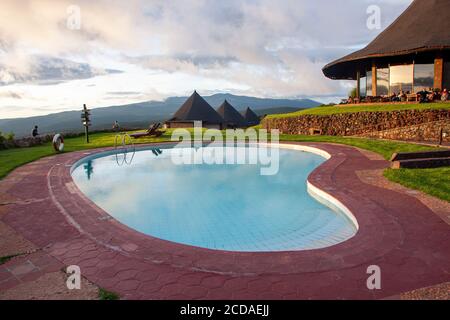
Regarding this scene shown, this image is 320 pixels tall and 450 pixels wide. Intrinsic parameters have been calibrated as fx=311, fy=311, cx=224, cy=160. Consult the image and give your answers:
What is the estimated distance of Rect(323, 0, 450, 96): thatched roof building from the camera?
2011 centimetres

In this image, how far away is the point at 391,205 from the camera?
640 cm

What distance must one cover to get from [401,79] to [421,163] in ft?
49.8

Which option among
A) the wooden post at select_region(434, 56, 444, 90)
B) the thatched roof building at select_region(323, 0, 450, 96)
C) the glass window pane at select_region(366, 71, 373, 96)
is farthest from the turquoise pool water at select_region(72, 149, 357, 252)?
the glass window pane at select_region(366, 71, 373, 96)

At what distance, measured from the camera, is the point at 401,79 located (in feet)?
71.6

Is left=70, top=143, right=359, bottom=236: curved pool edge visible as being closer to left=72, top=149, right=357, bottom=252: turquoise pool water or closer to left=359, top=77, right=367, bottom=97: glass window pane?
left=72, top=149, right=357, bottom=252: turquoise pool water

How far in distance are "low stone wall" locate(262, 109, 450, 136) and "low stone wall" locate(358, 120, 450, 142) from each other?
31cm

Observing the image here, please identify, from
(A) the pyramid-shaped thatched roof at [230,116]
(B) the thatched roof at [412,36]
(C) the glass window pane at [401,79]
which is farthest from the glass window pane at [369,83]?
(A) the pyramid-shaped thatched roof at [230,116]

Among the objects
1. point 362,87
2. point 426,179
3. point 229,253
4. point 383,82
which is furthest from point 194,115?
point 229,253

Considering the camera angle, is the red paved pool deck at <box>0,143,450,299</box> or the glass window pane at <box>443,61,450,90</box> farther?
the glass window pane at <box>443,61,450,90</box>

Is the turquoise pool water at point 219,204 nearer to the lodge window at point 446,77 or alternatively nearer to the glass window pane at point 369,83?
the lodge window at point 446,77

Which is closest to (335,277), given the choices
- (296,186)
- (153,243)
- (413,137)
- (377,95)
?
(153,243)

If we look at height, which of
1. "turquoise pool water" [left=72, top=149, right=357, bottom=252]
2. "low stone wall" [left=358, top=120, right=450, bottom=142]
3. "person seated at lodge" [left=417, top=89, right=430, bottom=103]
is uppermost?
"person seated at lodge" [left=417, top=89, right=430, bottom=103]

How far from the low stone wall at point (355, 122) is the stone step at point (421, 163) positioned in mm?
7932
